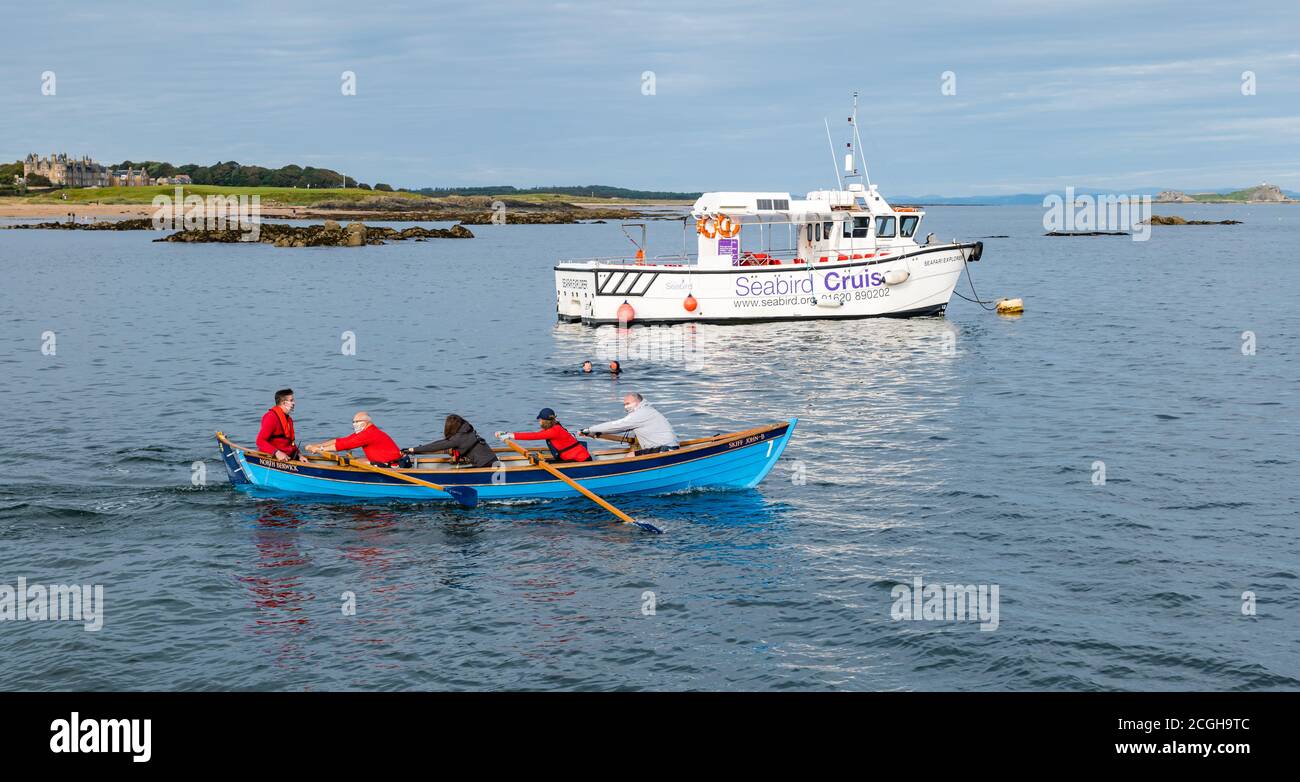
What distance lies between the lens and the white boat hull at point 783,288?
50.1 meters

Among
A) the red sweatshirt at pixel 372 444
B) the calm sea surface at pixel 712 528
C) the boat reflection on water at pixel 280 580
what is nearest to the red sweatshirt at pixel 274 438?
the boat reflection on water at pixel 280 580

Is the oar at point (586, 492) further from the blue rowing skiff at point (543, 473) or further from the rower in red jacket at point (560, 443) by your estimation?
the rower in red jacket at point (560, 443)

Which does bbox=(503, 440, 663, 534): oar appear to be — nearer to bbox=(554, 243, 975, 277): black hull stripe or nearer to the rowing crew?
the rowing crew

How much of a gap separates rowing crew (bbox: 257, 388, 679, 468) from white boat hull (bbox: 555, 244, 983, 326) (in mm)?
26487

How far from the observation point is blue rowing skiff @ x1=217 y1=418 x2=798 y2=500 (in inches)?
917

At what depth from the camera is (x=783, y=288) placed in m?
50.1

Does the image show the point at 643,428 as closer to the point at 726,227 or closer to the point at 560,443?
the point at 560,443

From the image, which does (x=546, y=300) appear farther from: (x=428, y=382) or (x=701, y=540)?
(x=701, y=540)

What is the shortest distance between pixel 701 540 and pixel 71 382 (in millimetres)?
28829

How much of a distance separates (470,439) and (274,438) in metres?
4.53

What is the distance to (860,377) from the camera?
39812 millimetres

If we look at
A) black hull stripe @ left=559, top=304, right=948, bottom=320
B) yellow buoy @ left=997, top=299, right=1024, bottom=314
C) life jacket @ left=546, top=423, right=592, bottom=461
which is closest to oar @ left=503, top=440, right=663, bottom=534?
life jacket @ left=546, top=423, right=592, bottom=461
